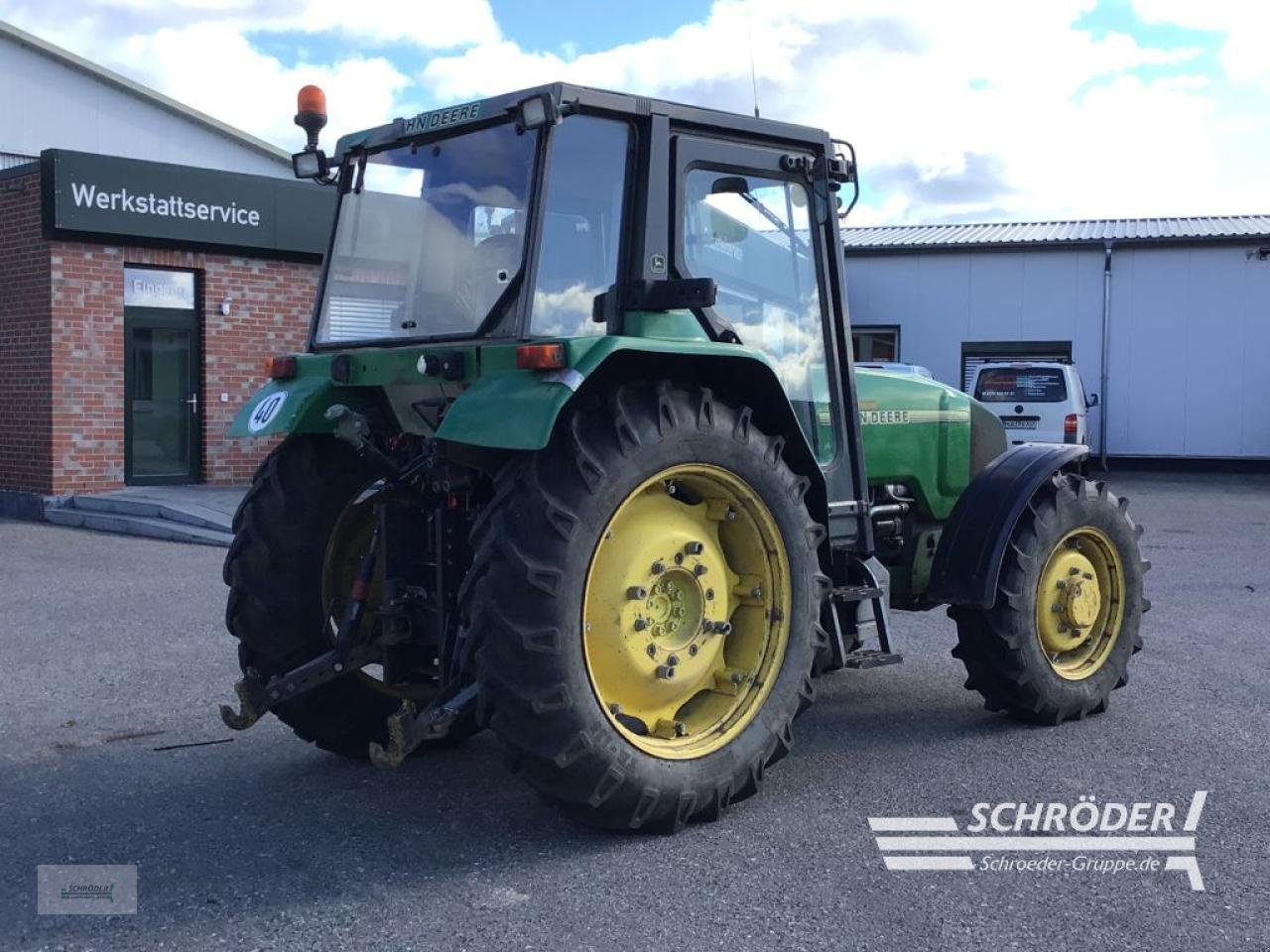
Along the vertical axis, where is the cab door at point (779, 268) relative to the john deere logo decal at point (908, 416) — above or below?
above

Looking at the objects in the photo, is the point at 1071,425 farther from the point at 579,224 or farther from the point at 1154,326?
the point at 579,224

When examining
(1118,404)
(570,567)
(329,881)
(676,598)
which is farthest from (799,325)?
(1118,404)

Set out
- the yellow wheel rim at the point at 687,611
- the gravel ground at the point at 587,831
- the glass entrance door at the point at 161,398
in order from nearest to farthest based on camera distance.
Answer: the gravel ground at the point at 587,831 → the yellow wheel rim at the point at 687,611 → the glass entrance door at the point at 161,398

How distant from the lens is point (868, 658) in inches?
205

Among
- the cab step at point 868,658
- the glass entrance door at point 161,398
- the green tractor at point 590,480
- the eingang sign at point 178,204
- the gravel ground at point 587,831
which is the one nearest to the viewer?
the gravel ground at point 587,831

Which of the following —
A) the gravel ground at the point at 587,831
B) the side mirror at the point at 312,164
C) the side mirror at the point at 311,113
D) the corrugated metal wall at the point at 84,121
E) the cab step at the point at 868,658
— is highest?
the corrugated metal wall at the point at 84,121

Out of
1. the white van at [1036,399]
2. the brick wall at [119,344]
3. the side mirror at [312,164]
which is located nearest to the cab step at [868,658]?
the side mirror at [312,164]

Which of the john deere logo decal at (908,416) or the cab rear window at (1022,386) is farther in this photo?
the cab rear window at (1022,386)

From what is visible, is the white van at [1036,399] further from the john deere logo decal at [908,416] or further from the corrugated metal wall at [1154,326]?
the john deere logo decal at [908,416]

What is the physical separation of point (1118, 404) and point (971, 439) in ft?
64.6

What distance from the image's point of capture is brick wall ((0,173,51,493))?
14.7m

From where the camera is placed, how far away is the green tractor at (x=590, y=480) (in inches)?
162

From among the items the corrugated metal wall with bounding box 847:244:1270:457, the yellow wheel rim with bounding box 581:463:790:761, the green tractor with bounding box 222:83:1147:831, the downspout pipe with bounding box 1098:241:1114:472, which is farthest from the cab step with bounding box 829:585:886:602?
the downspout pipe with bounding box 1098:241:1114:472

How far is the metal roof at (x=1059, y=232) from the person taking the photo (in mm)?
24458
